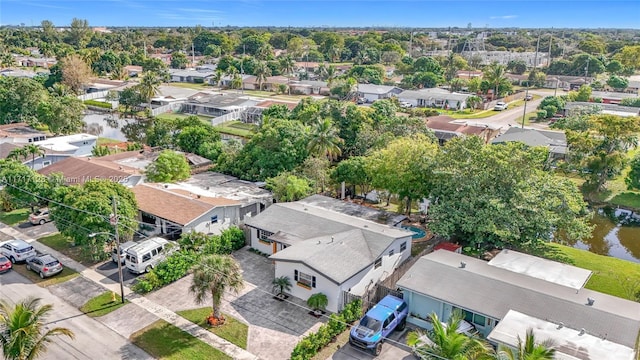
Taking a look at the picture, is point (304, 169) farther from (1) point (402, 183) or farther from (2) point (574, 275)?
(2) point (574, 275)

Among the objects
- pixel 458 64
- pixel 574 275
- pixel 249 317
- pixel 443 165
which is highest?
pixel 458 64

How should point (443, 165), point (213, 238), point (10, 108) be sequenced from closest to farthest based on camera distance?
point (213, 238), point (443, 165), point (10, 108)

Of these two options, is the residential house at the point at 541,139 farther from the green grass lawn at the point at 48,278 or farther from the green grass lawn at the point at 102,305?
the green grass lawn at the point at 48,278

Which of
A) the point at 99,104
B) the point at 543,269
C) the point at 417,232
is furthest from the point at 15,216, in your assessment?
the point at 99,104

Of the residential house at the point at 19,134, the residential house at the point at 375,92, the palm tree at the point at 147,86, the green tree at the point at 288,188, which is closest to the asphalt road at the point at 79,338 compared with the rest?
the green tree at the point at 288,188

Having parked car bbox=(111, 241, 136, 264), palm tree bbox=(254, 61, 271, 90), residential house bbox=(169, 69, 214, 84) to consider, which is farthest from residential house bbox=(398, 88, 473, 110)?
parked car bbox=(111, 241, 136, 264)

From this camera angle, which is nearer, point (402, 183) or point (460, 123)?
point (402, 183)

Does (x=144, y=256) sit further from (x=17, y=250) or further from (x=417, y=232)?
(x=417, y=232)

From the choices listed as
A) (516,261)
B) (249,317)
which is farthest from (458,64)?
(249,317)
